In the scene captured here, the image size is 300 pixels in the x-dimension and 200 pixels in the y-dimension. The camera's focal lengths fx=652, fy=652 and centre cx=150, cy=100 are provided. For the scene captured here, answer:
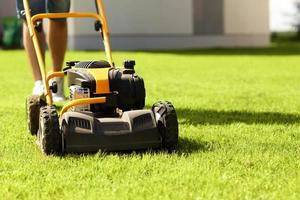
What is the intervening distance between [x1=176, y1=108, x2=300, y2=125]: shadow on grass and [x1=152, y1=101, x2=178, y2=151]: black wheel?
2.56ft

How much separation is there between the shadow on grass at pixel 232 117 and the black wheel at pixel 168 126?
78 cm

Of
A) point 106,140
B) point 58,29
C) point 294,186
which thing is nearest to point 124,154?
point 106,140

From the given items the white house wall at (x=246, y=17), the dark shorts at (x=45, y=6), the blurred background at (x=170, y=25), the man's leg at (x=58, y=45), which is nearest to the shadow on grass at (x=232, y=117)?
the man's leg at (x=58, y=45)

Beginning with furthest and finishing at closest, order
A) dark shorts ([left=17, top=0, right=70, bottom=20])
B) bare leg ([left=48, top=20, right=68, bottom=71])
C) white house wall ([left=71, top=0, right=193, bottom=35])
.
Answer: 1. white house wall ([left=71, top=0, right=193, bottom=35])
2. bare leg ([left=48, top=20, right=68, bottom=71])
3. dark shorts ([left=17, top=0, right=70, bottom=20])

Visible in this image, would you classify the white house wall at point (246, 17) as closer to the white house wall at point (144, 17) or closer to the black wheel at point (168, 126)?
the white house wall at point (144, 17)

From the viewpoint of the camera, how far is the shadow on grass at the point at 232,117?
11.9ft

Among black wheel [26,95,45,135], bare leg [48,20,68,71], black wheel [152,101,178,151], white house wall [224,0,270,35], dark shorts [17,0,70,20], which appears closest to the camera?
black wheel [152,101,178,151]

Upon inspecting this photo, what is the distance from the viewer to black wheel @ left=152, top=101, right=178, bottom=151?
2746 mm

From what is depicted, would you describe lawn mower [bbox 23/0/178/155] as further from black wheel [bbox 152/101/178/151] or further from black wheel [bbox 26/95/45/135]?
black wheel [bbox 26/95/45/135]

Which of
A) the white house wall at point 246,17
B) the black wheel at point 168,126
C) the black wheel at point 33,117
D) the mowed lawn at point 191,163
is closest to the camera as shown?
the mowed lawn at point 191,163

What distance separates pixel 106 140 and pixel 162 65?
6.58m

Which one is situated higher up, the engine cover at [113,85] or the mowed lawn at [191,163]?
the engine cover at [113,85]

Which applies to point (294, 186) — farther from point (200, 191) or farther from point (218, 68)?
point (218, 68)

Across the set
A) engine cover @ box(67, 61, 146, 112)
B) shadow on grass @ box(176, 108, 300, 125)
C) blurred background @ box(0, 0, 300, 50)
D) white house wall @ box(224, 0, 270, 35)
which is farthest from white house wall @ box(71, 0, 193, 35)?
engine cover @ box(67, 61, 146, 112)
